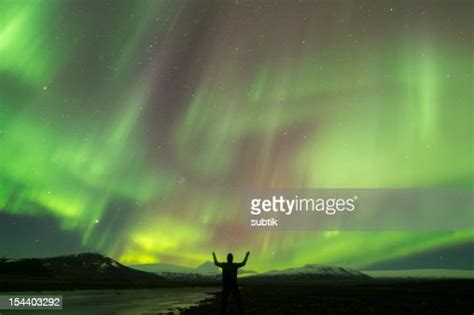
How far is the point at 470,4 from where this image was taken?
10852mm

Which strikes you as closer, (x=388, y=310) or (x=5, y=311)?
(x=5, y=311)

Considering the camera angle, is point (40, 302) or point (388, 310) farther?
point (388, 310)

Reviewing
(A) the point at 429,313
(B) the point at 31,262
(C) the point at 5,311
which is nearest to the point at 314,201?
(A) the point at 429,313

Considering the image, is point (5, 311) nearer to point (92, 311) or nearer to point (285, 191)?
point (92, 311)

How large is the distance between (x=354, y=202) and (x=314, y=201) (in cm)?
88

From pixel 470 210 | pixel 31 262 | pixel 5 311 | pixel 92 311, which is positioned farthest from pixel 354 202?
pixel 31 262

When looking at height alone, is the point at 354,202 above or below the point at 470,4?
below

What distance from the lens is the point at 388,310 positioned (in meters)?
11.4

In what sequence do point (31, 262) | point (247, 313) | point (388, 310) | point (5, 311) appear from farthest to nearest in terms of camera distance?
1. point (31, 262)
2. point (388, 310)
3. point (247, 313)
4. point (5, 311)

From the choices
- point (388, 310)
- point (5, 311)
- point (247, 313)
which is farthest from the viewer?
point (388, 310)

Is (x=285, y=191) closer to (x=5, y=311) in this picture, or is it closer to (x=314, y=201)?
(x=314, y=201)

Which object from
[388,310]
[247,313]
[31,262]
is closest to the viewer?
[247,313]

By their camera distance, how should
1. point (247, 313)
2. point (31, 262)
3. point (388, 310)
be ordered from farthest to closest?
Answer: 1. point (31, 262)
2. point (388, 310)
3. point (247, 313)

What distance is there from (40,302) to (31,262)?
267 ft
